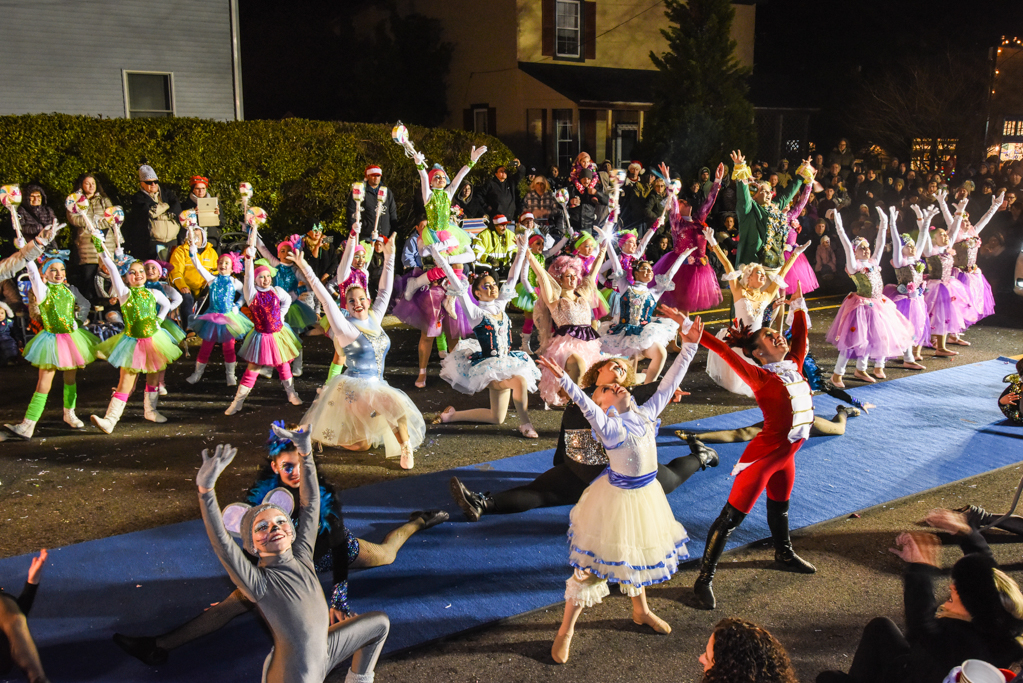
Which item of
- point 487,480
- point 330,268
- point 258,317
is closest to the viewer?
point 487,480

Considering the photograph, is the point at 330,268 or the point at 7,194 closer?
the point at 7,194

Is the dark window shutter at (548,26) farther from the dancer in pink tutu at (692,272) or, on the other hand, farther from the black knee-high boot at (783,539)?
the black knee-high boot at (783,539)

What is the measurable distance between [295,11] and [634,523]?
24.9 meters

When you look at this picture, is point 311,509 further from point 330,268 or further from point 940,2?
point 940,2

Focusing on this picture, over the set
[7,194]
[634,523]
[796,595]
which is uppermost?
[7,194]

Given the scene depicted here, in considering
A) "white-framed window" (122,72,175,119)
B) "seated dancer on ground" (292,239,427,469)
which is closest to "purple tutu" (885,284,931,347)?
"seated dancer on ground" (292,239,427,469)

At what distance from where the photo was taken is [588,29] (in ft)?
74.6

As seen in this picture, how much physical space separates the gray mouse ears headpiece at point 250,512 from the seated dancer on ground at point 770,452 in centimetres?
241

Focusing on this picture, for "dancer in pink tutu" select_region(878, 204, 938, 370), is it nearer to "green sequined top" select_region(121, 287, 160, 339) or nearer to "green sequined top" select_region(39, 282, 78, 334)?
"green sequined top" select_region(121, 287, 160, 339)

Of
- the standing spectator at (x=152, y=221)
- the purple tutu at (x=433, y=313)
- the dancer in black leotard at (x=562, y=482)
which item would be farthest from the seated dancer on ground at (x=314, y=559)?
the standing spectator at (x=152, y=221)

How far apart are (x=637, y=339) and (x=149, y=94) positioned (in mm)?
11346

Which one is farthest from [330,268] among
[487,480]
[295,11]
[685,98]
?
[295,11]

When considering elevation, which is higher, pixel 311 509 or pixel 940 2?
pixel 940 2

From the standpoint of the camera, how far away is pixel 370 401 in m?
7.11
